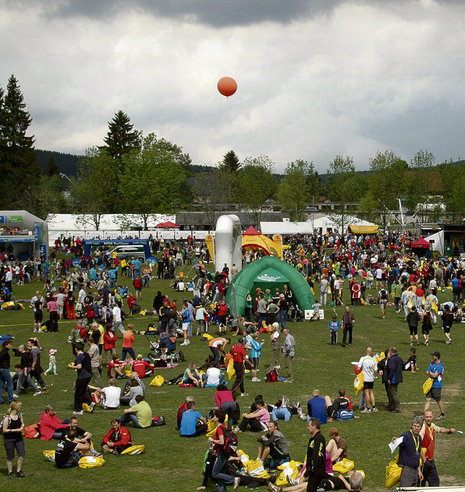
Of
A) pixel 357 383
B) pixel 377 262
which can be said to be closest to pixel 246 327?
pixel 357 383

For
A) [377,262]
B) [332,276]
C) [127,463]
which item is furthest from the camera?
[377,262]

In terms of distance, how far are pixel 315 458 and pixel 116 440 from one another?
13.3 feet

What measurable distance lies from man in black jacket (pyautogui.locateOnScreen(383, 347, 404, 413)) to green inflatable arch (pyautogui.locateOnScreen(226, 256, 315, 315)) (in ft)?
37.3

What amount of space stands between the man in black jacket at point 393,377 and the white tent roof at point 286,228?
157 ft

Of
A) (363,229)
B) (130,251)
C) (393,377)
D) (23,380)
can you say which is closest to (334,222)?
(363,229)

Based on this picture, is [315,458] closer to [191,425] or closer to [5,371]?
[191,425]

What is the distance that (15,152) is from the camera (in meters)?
73.8

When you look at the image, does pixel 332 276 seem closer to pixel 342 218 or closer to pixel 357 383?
pixel 357 383

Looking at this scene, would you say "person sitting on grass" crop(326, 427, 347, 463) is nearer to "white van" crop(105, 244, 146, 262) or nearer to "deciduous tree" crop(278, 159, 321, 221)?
"white van" crop(105, 244, 146, 262)

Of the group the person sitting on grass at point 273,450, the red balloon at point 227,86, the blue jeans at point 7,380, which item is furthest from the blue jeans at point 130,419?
the red balloon at point 227,86

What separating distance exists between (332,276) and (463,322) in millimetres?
6347

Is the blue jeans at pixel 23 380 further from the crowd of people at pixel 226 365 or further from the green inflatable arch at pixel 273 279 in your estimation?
the green inflatable arch at pixel 273 279

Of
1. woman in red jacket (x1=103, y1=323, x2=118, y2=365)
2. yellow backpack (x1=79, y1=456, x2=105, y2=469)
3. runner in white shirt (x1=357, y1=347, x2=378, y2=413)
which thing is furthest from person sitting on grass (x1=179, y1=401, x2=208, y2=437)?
woman in red jacket (x1=103, y1=323, x2=118, y2=365)

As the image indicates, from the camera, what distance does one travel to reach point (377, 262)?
4028 centimetres
